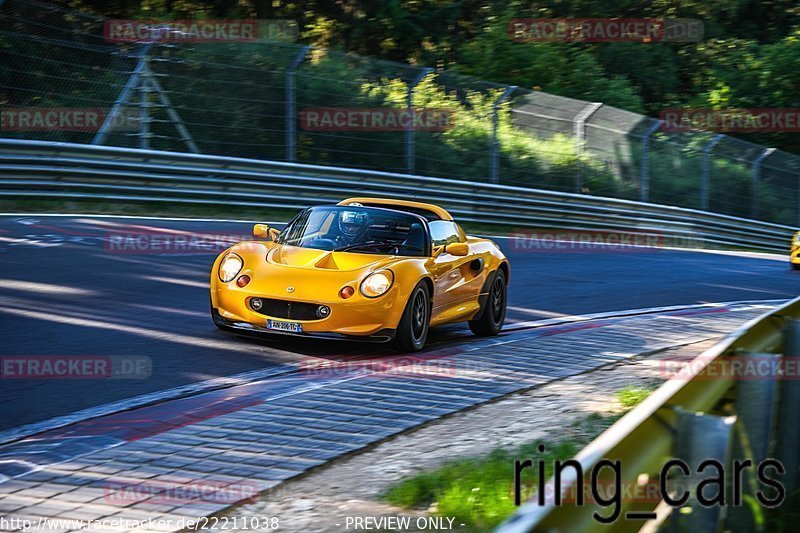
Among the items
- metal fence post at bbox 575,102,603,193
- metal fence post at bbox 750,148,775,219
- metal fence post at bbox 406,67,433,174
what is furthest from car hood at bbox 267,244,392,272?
metal fence post at bbox 750,148,775,219

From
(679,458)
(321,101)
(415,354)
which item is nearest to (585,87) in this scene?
(321,101)

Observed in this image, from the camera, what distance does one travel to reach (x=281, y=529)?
14.7 ft

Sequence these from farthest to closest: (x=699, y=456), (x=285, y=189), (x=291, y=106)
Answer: (x=291, y=106) → (x=285, y=189) → (x=699, y=456)

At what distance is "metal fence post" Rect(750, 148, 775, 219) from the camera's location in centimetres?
2930

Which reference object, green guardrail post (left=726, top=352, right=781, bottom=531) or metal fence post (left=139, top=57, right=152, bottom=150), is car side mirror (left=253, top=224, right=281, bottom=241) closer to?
green guardrail post (left=726, top=352, right=781, bottom=531)

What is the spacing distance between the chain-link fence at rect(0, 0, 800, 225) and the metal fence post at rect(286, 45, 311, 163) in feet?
0.07

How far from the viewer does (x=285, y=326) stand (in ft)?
28.1

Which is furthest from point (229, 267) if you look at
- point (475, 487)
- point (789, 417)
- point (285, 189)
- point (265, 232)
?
point (285, 189)

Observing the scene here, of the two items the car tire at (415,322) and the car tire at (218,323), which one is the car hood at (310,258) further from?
the car tire at (218,323)

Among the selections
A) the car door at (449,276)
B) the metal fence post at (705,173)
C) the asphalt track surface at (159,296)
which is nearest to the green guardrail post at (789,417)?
the asphalt track surface at (159,296)

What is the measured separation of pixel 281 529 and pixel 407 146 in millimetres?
17685

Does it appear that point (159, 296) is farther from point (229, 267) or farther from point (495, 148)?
point (495, 148)

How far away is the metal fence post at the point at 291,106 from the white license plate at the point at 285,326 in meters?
11.4

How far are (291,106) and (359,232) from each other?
10.3 metres
